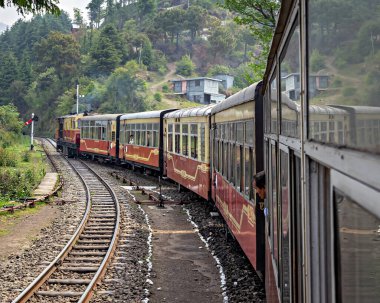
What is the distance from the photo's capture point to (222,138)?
9914 mm

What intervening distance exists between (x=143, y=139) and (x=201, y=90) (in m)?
57.9

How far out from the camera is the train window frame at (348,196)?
1121mm

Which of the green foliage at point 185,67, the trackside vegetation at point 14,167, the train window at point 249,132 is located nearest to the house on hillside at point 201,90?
the green foliage at point 185,67

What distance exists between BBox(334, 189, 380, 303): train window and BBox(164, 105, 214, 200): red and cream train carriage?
Answer: 11.3m

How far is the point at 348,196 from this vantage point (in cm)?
133

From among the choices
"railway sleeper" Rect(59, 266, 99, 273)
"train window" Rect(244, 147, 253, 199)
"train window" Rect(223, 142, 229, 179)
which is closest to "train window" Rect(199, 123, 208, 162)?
"train window" Rect(223, 142, 229, 179)

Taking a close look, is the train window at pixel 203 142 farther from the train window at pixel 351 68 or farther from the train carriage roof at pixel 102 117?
the train carriage roof at pixel 102 117

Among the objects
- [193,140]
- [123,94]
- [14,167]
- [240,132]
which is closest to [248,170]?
[240,132]

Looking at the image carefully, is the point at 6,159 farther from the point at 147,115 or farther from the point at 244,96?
the point at 244,96

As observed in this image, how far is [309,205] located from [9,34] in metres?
145

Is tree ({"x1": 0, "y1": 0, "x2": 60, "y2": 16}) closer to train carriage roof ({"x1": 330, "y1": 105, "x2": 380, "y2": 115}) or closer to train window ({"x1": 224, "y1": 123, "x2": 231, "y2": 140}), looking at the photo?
train window ({"x1": 224, "y1": 123, "x2": 231, "y2": 140})

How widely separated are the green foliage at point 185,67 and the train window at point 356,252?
336 feet

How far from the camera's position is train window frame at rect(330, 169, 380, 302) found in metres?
1.12

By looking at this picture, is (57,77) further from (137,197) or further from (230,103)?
(230,103)
